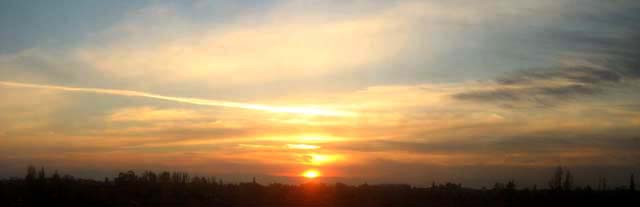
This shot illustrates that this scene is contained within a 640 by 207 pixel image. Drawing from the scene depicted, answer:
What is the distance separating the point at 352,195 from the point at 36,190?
87.0 ft

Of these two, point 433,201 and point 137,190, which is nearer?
point 137,190

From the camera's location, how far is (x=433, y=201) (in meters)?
63.2

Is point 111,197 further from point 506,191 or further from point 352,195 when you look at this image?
point 506,191

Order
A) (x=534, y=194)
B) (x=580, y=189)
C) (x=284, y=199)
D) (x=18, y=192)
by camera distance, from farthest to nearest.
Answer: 1. (x=580, y=189)
2. (x=534, y=194)
3. (x=284, y=199)
4. (x=18, y=192)

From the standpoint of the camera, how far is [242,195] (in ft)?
197

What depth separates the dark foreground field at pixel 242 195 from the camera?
47969mm

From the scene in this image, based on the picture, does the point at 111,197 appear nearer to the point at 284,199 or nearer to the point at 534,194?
the point at 284,199

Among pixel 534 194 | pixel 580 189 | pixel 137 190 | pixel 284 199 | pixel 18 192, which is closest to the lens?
pixel 18 192

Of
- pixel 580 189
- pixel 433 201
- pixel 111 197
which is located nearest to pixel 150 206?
pixel 111 197

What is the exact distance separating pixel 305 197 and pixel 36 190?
22540 mm

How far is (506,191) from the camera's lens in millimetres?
68812

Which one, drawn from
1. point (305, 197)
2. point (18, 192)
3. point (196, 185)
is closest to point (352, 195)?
point (305, 197)

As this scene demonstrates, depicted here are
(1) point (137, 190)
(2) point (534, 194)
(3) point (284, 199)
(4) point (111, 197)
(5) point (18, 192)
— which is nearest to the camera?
(5) point (18, 192)

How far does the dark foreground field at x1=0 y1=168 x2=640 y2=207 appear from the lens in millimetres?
47969
